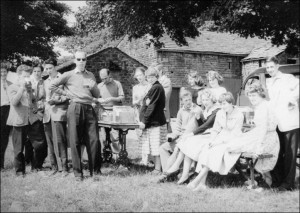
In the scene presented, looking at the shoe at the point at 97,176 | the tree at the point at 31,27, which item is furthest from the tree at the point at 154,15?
the shoe at the point at 97,176

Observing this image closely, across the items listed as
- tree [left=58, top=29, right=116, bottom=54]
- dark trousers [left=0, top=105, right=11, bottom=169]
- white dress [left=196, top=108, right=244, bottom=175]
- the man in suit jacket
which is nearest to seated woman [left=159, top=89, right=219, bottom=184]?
white dress [left=196, top=108, right=244, bottom=175]

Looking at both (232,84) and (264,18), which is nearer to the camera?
(264,18)

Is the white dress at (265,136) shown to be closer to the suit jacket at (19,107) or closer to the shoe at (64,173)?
the shoe at (64,173)

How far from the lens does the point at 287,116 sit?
552cm

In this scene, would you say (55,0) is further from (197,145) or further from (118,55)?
(197,145)

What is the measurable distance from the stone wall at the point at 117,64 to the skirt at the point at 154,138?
573 inches

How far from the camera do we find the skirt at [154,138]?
7180mm

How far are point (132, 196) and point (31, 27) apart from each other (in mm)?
10518

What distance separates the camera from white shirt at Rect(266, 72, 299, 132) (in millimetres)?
5496

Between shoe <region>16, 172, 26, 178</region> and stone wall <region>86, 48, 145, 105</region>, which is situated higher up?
stone wall <region>86, 48, 145, 105</region>

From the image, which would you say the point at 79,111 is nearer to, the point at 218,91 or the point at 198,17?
the point at 218,91

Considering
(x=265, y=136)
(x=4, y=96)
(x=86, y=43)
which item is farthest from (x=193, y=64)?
(x=265, y=136)

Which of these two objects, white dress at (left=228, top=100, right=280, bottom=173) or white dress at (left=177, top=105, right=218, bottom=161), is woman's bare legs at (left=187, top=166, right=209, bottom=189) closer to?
white dress at (left=177, top=105, right=218, bottom=161)

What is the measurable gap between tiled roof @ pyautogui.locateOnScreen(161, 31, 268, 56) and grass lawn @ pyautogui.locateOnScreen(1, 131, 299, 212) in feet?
67.3
